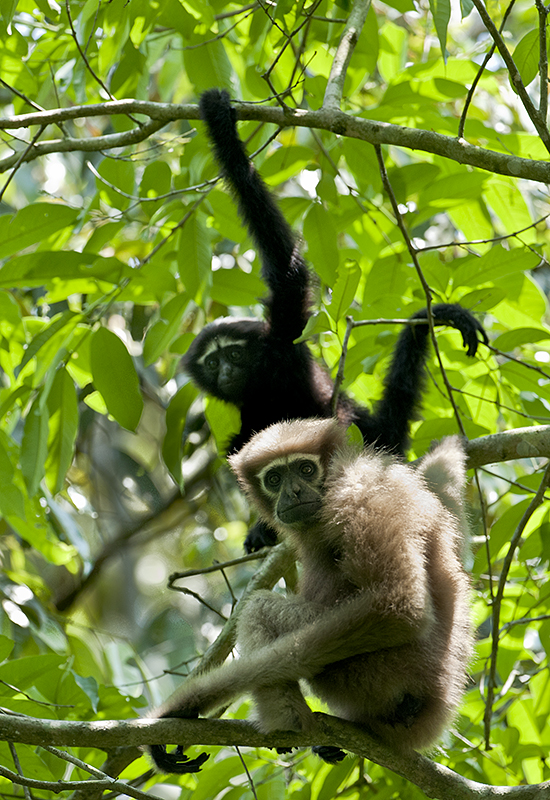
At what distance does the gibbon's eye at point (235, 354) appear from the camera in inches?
214

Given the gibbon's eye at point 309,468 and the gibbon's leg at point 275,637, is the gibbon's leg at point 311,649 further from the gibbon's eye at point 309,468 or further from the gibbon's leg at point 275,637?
the gibbon's eye at point 309,468

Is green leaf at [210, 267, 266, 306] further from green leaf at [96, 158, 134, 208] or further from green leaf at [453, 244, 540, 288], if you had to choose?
green leaf at [453, 244, 540, 288]

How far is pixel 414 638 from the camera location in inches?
107

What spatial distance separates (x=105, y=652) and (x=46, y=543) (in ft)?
3.48

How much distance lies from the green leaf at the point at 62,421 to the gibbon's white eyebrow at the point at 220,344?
1.82 meters

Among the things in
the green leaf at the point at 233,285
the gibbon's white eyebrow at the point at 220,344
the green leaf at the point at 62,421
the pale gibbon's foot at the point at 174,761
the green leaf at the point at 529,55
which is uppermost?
the green leaf at the point at 529,55

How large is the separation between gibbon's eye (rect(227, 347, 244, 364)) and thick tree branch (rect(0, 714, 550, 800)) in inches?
119

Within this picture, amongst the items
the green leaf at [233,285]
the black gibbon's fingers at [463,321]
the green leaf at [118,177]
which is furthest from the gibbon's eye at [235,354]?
the black gibbon's fingers at [463,321]

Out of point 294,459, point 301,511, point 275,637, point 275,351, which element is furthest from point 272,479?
point 275,351

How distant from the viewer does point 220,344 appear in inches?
216

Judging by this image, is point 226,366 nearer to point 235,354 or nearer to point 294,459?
point 235,354

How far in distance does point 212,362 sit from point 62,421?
1.89 meters

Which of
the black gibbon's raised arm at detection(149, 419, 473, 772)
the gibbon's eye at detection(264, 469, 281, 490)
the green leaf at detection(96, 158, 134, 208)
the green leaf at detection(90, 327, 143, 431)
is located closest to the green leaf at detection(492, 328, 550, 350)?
the black gibbon's raised arm at detection(149, 419, 473, 772)

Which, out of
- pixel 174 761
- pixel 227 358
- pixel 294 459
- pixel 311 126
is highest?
pixel 311 126
